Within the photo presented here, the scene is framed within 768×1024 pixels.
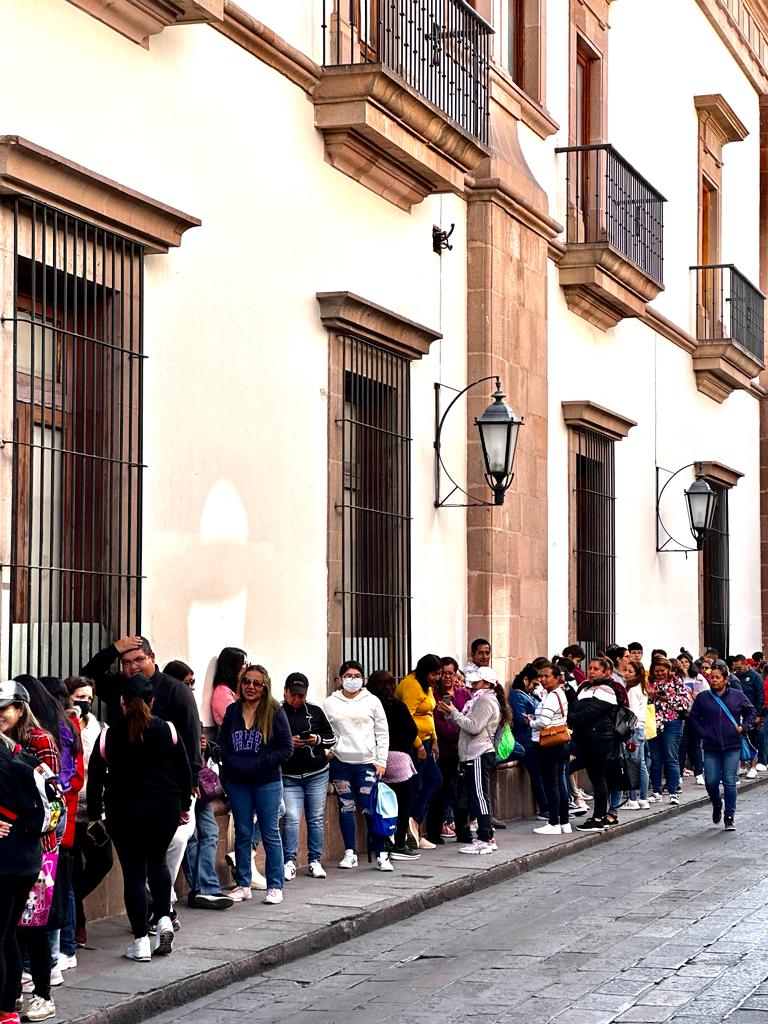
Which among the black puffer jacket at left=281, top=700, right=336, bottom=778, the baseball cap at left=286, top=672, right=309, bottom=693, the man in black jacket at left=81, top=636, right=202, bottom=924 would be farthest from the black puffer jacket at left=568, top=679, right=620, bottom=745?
the man in black jacket at left=81, top=636, right=202, bottom=924

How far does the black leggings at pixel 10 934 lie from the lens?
684 cm

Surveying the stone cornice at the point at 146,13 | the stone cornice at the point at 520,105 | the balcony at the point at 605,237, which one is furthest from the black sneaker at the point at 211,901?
the balcony at the point at 605,237

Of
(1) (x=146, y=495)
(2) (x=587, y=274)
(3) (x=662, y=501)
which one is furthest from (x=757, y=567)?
(1) (x=146, y=495)

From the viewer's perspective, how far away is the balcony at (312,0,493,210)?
12.8 m

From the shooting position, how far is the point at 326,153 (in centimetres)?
1305

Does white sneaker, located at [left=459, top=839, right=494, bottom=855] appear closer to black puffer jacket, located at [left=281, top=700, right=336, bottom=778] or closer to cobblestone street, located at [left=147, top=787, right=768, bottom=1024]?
cobblestone street, located at [left=147, top=787, right=768, bottom=1024]

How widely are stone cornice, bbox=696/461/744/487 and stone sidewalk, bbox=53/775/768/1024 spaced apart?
1087cm

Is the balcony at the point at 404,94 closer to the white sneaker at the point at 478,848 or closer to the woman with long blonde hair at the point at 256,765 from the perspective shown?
the woman with long blonde hair at the point at 256,765

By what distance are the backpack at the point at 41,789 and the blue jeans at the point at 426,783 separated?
6.10 meters

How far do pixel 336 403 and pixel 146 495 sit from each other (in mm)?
2842

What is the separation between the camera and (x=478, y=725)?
13.3m

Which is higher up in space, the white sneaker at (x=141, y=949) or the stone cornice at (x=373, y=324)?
the stone cornice at (x=373, y=324)

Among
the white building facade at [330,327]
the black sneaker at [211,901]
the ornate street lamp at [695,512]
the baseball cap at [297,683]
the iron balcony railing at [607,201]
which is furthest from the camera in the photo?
the ornate street lamp at [695,512]

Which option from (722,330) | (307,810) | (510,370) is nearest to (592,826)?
(510,370)
